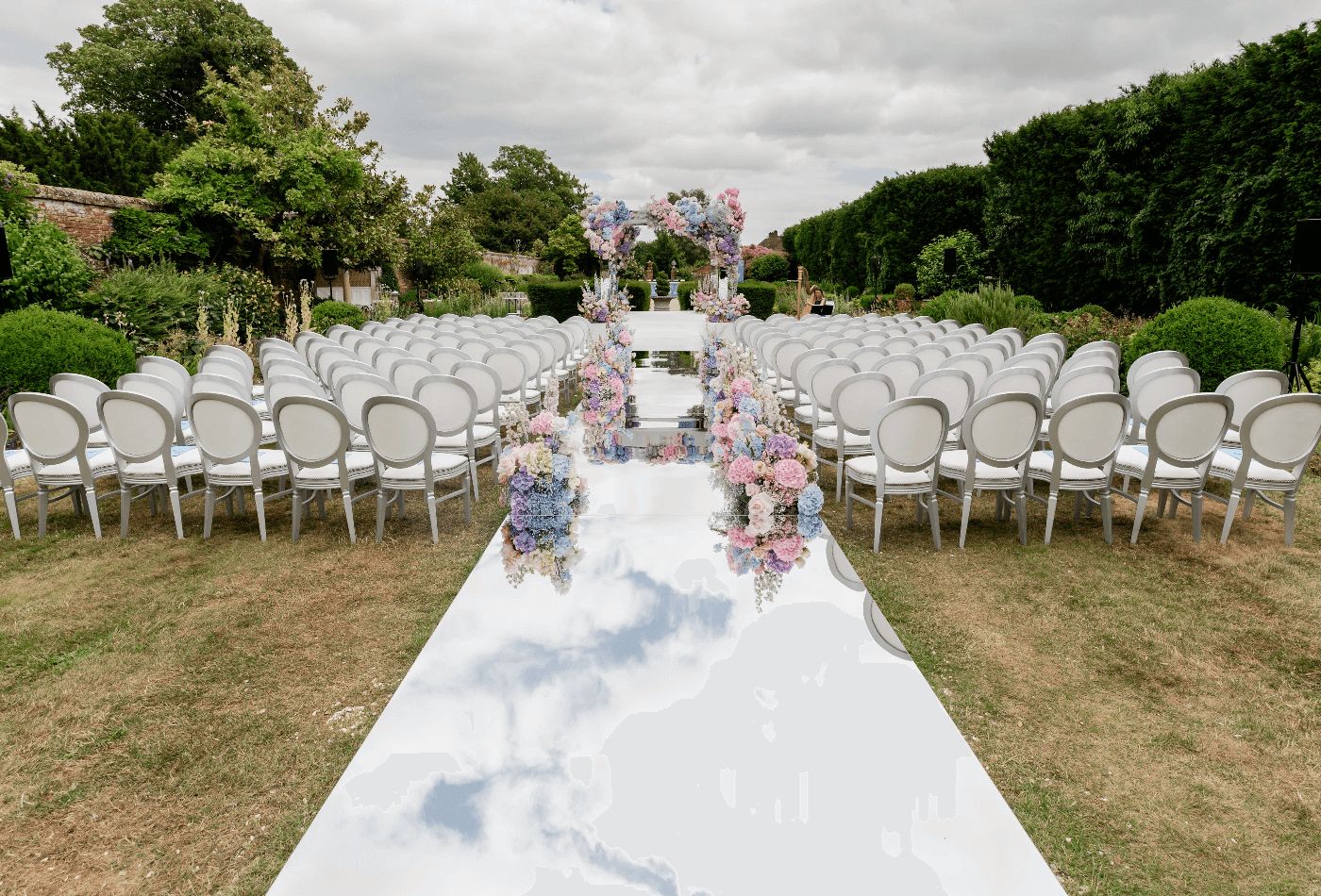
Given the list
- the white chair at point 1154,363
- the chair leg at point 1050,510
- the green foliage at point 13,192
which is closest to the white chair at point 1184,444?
the chair leg at point 1050,510

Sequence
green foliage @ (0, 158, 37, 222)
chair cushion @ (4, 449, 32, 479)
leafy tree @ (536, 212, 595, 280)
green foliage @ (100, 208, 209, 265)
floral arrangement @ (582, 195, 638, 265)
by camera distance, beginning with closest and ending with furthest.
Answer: chair cushion @ (4, 449, 32, 479)
floral arrangement @ (582, 195, 638, 265)
green foliage @ (0, 158, 37, 222)
green foliage @ (100, 208, 209, 265)
leafy tree @ (536, 212, 595, 280)

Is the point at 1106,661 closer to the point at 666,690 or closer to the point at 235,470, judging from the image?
the point at 666,690

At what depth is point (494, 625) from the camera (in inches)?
127

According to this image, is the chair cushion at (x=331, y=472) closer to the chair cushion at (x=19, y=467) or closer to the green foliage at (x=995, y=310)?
the chair cushion at (x=19, y=467)

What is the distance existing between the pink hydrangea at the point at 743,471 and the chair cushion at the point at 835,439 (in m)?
1.92

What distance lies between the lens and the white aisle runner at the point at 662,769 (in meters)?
1.87

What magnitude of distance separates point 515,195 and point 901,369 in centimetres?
4686

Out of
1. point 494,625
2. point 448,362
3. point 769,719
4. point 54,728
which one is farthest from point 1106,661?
point 448,362

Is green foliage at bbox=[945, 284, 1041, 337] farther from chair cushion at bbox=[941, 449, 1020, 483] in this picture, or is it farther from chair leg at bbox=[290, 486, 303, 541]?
chair leg at bbox=[290, 486, 303, 541]

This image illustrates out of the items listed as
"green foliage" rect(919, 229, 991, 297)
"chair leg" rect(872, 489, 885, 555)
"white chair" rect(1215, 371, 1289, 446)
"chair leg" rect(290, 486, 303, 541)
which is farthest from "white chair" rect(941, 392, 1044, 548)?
"green foliage" rect(919, 229, 991, 297)

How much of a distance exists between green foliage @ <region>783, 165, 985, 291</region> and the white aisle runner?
18.7 metres

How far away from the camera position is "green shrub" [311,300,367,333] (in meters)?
12.8

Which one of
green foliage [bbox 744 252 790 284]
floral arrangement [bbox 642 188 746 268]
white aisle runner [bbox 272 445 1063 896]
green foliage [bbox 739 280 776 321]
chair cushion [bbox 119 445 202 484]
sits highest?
green foliage [bbox 744 252 790 284]

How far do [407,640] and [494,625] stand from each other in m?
0.61
